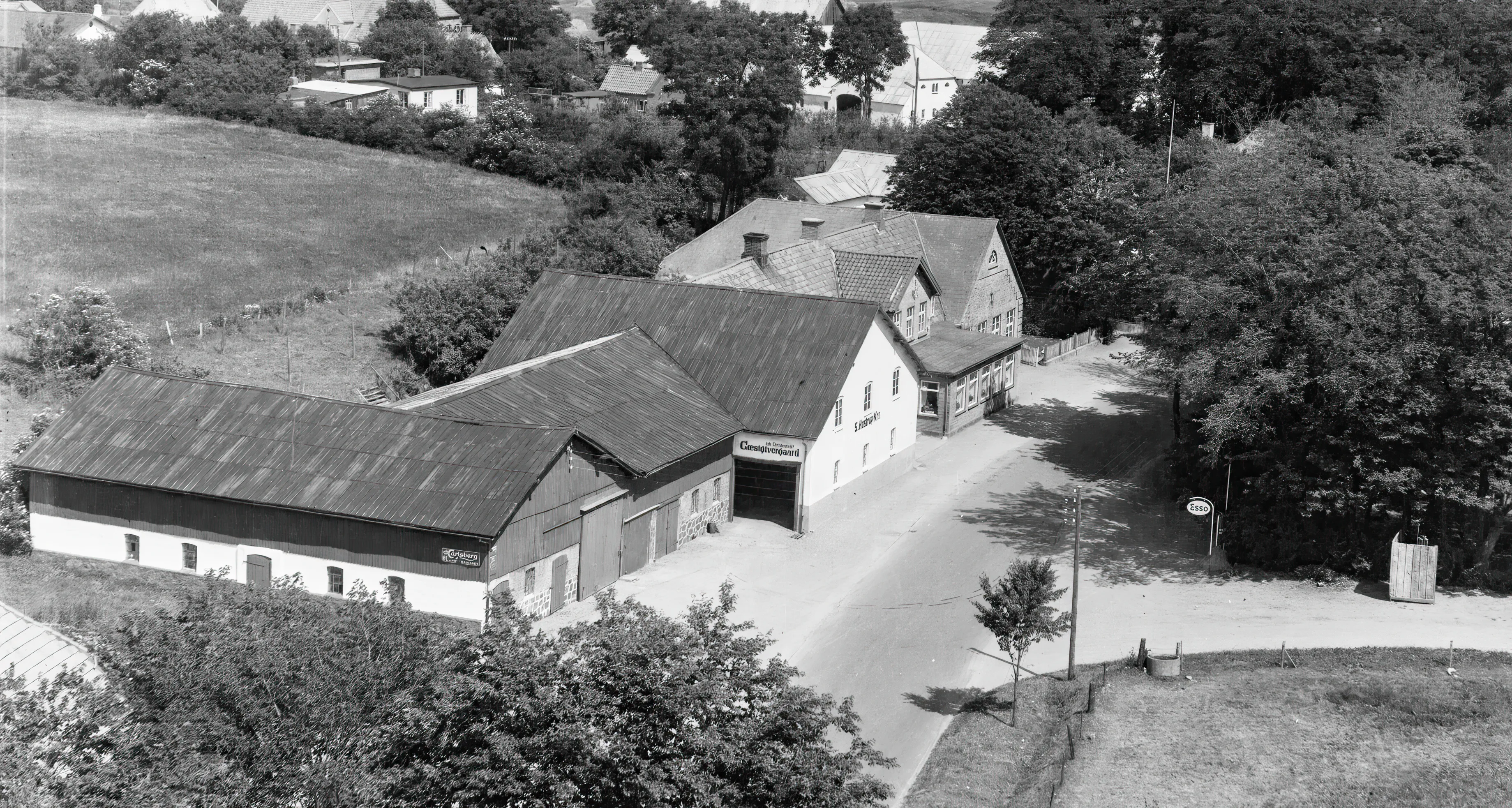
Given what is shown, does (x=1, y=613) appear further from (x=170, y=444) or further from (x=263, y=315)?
(x=263, y=315)

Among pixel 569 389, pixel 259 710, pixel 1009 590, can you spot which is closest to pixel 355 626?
pixel 259 710

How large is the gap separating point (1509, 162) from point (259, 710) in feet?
153

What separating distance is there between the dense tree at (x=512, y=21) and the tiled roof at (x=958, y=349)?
8486cm

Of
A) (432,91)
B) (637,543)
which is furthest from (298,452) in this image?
(432,91)

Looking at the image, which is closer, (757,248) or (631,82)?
(757,248)

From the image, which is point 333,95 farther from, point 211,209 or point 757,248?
point 757,248

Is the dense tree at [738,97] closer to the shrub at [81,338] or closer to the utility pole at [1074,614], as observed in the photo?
the shrub at [81,338]

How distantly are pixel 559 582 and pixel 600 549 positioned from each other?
1.51 metres

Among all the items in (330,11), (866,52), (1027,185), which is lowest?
(1027,185)

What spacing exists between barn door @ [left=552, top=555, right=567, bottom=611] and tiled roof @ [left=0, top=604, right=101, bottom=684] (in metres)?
10.5

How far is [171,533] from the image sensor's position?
2886cm

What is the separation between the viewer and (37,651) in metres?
18.9

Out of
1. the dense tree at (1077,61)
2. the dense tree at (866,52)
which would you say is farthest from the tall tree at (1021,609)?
the dense tree at (866,52)

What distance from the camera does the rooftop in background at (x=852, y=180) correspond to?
6606 cm
